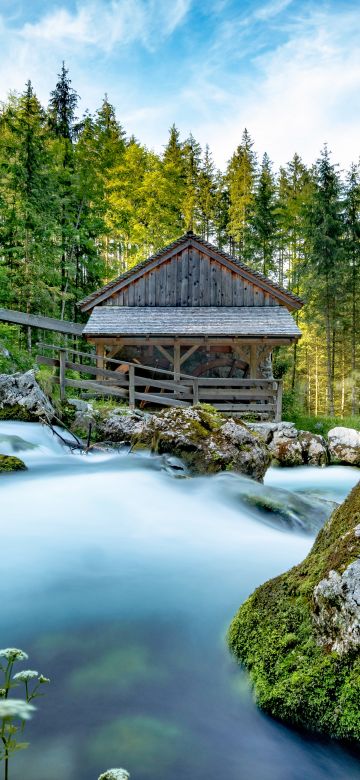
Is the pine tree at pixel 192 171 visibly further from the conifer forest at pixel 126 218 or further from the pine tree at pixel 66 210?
the pine tree at pixel 66 210

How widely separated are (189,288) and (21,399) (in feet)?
31.7

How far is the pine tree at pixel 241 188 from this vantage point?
34.2 m

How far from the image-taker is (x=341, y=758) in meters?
1.70

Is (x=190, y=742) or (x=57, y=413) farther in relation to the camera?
(x=57, y=413)

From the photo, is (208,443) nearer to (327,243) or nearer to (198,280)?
(198,280)

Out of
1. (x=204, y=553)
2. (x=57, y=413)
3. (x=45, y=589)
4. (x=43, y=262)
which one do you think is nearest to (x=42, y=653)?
(x=45, y=589)

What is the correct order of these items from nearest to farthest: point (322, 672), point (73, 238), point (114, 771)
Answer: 1. point (114, 771)
2. point (322, 672)
3. point (73, 238)

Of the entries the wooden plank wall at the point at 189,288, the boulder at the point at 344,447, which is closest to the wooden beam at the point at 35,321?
the wooden plank wall at the point at 189,288

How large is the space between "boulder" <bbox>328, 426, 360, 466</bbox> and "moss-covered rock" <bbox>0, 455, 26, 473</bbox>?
26.0 feet

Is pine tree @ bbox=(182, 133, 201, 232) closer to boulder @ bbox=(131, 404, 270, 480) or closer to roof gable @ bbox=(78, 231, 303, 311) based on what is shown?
roof gable @ bbox=(78, 231, 303, 311)

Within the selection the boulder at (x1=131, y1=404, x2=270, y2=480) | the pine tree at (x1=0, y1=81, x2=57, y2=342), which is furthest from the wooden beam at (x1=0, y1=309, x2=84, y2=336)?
the boulder at (x1=131, y1=404, x2=270, y2=480)

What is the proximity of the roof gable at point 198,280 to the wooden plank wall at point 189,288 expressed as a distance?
0.04m

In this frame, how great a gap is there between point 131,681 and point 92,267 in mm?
23591

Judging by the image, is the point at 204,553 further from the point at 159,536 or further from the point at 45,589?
the point at 45,589
